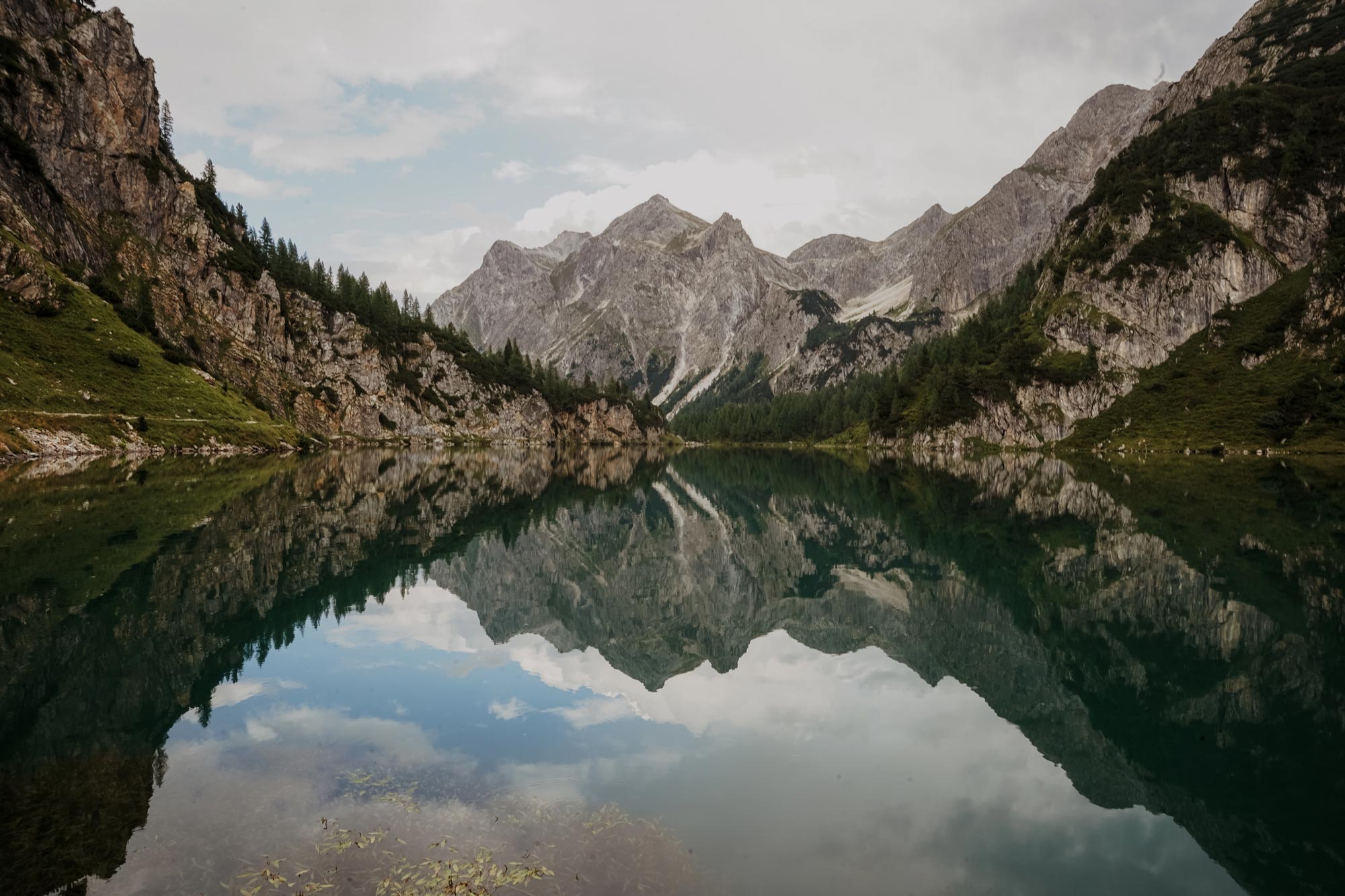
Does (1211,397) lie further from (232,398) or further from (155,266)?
(155,266)

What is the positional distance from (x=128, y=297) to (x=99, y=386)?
44328 mm

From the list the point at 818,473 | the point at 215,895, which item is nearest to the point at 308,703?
the point at 215,895

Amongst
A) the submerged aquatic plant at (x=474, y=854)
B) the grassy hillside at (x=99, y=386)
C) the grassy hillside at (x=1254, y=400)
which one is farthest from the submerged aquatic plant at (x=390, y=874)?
the grassy hillside at (x=1254, y=400)

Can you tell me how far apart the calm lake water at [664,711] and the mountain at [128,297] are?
205 ft

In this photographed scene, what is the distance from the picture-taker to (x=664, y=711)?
1919 cm

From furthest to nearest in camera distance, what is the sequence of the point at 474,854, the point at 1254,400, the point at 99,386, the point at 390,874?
the point at 1254,400
the point at 99,386
the point at 474,854
the point at 390,874

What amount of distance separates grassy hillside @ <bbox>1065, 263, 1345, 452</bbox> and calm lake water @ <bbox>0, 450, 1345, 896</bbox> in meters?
139

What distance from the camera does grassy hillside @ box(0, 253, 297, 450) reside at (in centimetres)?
8550

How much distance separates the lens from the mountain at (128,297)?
9581 cm

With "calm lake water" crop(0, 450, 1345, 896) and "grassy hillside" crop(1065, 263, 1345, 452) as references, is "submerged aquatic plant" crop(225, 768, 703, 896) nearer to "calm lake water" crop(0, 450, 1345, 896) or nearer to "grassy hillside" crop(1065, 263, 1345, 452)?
"calm lake water" crop(0, 450, 1345, 896)

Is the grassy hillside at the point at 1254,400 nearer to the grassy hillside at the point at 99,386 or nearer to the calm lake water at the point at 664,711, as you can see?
the calm lake water at the point at 664,711

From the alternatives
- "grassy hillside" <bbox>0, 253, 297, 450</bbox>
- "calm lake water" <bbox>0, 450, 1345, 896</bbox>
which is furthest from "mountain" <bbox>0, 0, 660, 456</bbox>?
"calm lake water" <bbox>0, 450, 1345, 896</bbox>

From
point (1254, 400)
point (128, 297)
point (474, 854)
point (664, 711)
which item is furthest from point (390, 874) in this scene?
point (1254, 400)

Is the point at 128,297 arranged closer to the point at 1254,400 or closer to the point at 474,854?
the point at 474,854
